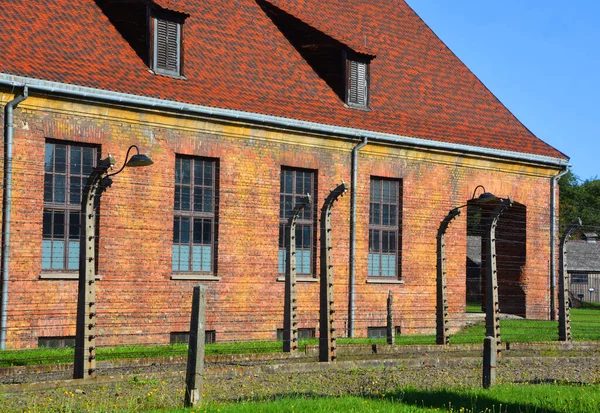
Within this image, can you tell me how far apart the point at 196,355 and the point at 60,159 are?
34.0ft

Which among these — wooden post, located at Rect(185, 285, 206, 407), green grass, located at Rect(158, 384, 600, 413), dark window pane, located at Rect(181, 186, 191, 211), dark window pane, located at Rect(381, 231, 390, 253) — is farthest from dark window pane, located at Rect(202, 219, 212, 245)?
wooden post, located at Rect(185, 285, 206, 407)

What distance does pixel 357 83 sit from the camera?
90.9 feet

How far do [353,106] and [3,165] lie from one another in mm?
10129

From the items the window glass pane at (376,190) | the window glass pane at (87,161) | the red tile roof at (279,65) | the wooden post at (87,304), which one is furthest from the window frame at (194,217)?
the wooden post at (87,304)

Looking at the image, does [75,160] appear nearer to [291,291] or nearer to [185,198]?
[185,198]

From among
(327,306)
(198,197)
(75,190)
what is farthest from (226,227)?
(327,306)

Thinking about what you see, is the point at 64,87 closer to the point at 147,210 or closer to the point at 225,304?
the point at 147,210

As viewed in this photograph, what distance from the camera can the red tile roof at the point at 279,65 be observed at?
21750 millimetres

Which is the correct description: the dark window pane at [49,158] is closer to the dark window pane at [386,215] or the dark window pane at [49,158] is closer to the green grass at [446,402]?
the dark window pane at [386,215]

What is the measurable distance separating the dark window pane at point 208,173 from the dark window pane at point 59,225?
3668mm

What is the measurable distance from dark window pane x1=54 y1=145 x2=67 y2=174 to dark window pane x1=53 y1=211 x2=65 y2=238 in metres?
0.81

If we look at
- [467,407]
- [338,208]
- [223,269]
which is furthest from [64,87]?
[467,407]

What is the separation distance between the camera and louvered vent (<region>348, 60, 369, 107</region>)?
90.4 ft

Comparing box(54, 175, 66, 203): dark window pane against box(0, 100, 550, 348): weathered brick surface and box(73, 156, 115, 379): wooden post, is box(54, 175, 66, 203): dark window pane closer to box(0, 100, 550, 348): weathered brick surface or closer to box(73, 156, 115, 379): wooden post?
box(0, 100, 550, 348): weathered brick surface
